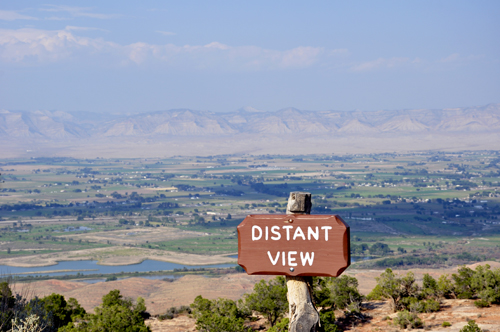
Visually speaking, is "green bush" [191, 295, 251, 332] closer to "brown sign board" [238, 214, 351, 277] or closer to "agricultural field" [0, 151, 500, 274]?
"brown sign board" [238, 214, 351, 277]

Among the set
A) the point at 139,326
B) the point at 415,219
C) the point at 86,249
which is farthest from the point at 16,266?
the point at 415,219

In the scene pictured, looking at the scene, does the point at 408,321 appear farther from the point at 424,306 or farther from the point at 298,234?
the point at 298,234

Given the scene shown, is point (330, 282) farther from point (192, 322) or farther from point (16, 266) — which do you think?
point (16, 266)

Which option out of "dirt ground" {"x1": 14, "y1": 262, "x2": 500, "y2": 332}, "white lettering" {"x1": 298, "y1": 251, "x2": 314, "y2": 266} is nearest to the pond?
"dirt ground" {"x1": 14, "y1": 262, "x2": 500, "y2": 332}

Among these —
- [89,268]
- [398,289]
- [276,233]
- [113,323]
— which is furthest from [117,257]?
[276,233]

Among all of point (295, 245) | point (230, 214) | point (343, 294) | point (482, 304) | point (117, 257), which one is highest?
point (295, 245)

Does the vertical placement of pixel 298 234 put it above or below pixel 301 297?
above

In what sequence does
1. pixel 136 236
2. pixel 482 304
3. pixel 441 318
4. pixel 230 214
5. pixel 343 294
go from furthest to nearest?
pixel 230 214, pixel 136 236, pixel 343 294, pixel 482 304, pixel 441 318
